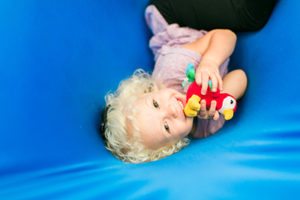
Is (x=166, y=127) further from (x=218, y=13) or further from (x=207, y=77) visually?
(x=218, y=13)

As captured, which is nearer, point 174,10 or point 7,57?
point 7,57

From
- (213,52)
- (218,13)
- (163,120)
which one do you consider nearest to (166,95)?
(163,120)

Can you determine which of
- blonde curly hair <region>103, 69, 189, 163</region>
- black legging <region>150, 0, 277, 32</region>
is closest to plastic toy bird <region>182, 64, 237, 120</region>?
blonde curly hair <region>103, 69, 189, 163</region>

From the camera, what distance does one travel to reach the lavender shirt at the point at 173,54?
3.96ft

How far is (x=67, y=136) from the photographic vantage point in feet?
3.35

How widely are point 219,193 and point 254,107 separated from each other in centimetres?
35

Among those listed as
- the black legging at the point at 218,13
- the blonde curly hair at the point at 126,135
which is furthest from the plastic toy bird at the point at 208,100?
the black legging at the point at 218,13

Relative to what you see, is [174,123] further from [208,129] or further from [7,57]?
[7,57]

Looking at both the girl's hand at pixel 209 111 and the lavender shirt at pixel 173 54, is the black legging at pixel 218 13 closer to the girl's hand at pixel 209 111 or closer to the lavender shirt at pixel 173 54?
the lavender shirt at pixel 173 54

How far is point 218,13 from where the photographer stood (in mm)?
1268

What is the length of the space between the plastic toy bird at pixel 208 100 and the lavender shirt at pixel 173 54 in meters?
0.16

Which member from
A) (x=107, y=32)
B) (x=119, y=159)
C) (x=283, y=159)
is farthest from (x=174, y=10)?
(x=283, y=159)

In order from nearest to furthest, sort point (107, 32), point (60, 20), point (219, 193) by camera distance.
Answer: point (219, 193) < point (60, 20) < point (107, 32)

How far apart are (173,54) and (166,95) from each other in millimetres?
195
